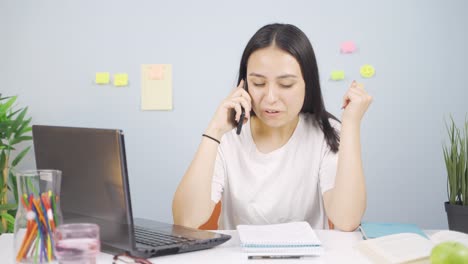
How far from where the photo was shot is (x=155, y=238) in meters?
1.24

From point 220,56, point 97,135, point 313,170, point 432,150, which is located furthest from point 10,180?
point 432,150

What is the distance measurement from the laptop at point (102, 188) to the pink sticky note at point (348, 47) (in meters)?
1.86

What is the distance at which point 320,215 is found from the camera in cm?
175

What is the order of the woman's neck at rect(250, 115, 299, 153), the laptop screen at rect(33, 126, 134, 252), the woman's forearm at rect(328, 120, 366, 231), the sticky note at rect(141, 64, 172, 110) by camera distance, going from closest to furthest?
1. the laptop screen at rect(33, 126, 134, 252)
2. the woman's forearm at rect(328, 120, 366, 231)
3. the woman's neck at rect(250, 115, 299, 153)
4. the sticky note at rect(141, 64, 172, 110)

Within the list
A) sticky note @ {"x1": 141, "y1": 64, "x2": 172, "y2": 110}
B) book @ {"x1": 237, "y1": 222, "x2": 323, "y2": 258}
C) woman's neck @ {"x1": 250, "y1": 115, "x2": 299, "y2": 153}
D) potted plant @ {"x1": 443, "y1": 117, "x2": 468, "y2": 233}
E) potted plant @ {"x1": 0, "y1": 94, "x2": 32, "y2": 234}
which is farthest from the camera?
sticky note @ {"x1": 141, "y1": 64, "x2": 172, "y2": 110}

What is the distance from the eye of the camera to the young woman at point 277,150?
5.24ft

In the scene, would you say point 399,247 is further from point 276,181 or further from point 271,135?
point 271,135

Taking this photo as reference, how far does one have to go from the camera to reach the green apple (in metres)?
0.95

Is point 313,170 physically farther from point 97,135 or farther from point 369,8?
point 369,8

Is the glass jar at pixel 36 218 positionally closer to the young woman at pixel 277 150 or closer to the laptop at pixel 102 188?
the laptop at pixel 102 188

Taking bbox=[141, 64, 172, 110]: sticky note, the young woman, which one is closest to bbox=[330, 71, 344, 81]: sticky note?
bbox=[141, 64, 172, 110]: sticky note

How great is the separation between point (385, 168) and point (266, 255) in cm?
191

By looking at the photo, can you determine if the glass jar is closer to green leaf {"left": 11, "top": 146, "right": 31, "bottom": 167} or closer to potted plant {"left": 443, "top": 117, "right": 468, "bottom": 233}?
potted plant {"left": 443, "top": 117, "right": 468, "bottom": 233}

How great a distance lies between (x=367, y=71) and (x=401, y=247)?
1853 millimetres
